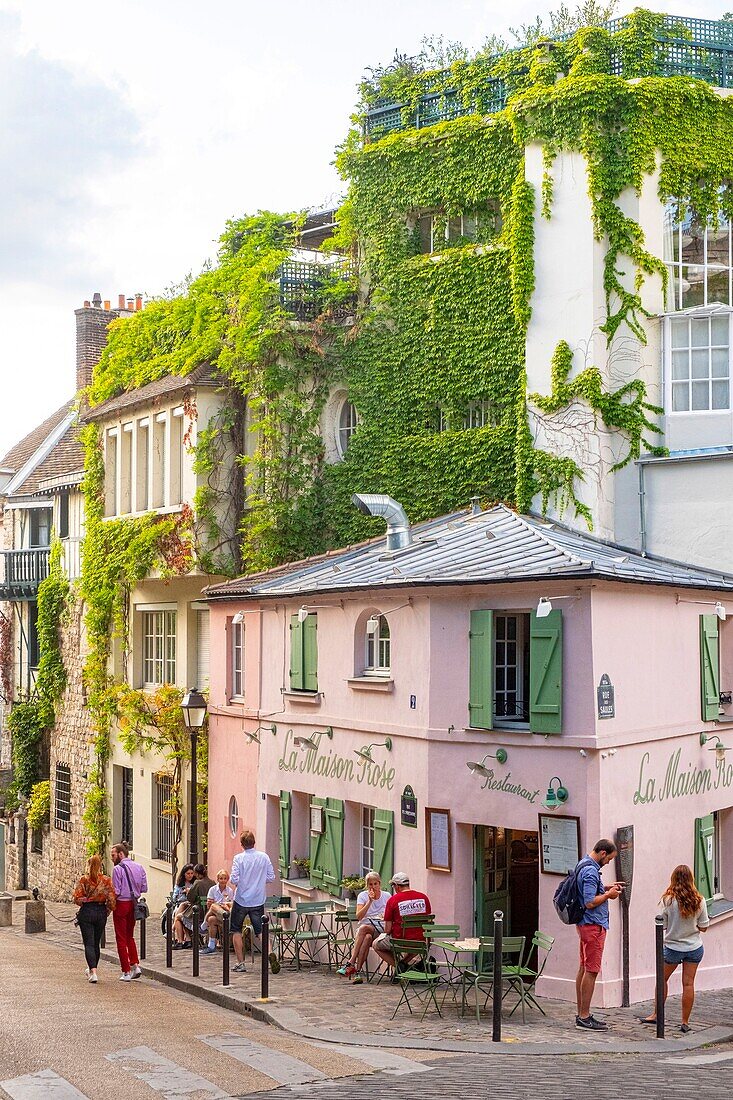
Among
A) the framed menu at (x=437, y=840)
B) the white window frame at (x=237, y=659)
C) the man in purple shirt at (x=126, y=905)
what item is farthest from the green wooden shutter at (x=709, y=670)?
the white window frame at (x=237, y=659)

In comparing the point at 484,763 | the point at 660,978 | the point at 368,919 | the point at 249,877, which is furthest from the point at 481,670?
the point at 660,978

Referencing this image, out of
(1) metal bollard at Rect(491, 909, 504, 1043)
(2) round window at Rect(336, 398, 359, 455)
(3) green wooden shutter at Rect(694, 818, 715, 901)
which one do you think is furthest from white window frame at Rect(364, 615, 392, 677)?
(2) round window at Rect(336, 398, 359, 455)

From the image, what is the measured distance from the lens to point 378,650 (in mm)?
18406

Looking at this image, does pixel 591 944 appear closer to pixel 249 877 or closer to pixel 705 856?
pixel 705 856

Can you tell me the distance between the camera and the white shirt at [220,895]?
19.6 metres

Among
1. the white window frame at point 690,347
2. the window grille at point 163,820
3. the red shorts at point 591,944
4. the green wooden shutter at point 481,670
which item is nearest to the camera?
the red shorts at point 591,944

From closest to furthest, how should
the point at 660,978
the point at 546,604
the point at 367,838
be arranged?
the point at 660,978
the point at 546,604
the point at 367,838

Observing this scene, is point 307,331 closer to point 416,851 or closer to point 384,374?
point 384,374

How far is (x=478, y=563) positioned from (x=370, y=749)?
9.79 feet

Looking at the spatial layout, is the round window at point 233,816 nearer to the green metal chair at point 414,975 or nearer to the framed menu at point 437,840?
the framed menu at point 437,840

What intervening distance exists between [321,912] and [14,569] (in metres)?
20.1

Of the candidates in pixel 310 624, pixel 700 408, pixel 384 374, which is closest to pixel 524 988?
pixel 310 624

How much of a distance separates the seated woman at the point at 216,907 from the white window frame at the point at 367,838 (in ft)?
7.20

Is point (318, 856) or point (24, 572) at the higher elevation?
point (24, 572)
